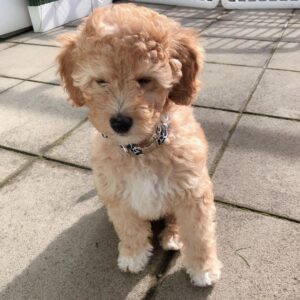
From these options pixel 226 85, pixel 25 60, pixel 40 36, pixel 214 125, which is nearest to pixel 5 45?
pixel 40 36

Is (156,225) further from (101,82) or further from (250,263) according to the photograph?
(101,82)

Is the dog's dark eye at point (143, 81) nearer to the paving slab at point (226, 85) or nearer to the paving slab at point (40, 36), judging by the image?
the paving slab at point (226, 85)

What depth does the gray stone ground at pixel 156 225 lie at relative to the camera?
8.11ft

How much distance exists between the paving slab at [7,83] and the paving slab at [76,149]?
160 centimetres

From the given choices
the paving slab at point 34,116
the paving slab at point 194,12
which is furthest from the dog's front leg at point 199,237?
the paving slab at point 194,12

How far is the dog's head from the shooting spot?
177 cm

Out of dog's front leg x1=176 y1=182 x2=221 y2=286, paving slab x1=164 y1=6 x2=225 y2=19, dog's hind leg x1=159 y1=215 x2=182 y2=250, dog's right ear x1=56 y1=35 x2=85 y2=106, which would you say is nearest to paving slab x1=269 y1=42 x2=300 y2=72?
paving slab x1=164 y1=6 x2=225 y2=19

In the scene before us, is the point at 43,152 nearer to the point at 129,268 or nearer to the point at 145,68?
the point at 129,268

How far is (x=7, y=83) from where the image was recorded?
5180mm

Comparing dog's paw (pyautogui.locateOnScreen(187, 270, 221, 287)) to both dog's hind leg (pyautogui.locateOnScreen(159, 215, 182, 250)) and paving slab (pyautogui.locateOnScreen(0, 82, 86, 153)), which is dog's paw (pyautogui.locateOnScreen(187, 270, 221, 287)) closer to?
dog's hind leg (pyautogui.locateOnScreen(159, 215, 182, 250))

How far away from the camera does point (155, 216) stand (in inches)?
91.9

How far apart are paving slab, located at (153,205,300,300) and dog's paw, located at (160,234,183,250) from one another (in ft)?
0.30

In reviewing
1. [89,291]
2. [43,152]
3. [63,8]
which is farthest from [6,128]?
[63,8]

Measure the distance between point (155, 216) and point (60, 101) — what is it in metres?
2.68
